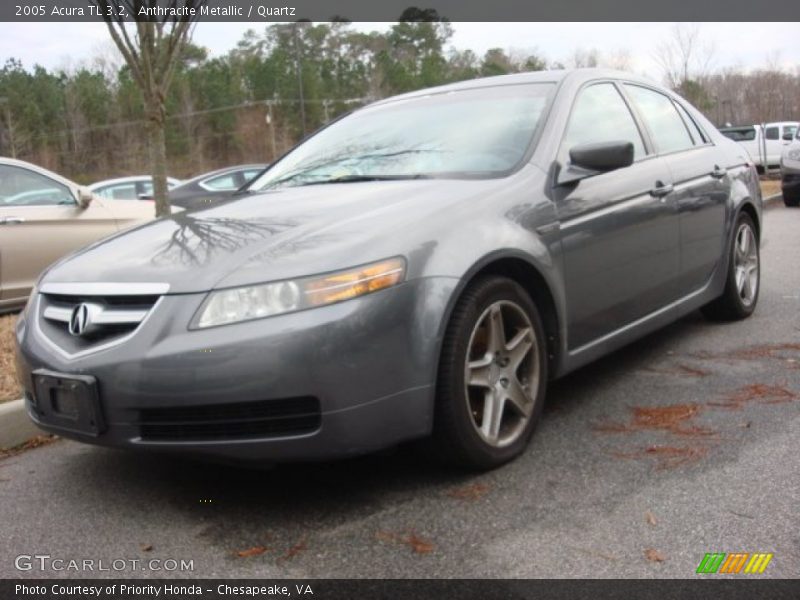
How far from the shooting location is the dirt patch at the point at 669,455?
10.0 ft

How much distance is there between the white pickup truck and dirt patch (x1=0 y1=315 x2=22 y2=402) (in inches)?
791

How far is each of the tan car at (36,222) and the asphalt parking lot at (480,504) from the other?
2720mm

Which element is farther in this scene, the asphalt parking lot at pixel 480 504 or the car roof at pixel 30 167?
the car roof at pixel 30 167

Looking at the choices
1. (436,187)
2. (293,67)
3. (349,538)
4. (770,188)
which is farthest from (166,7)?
(293,67)

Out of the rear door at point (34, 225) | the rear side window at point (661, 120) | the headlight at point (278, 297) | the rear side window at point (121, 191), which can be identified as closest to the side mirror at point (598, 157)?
the rear side window at point (661, 120)

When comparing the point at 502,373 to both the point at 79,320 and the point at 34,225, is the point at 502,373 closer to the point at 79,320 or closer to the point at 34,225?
the point at 79,320

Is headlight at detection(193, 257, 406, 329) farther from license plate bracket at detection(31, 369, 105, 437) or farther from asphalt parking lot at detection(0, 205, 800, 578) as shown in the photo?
asphalt parking lot at detection(0, 205, 800, 578)

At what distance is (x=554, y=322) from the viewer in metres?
3.41

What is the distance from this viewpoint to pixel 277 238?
2879mm

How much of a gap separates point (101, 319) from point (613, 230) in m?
2.21

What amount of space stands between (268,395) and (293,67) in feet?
161

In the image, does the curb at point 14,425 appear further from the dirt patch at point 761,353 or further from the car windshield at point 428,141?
the dirt patch at point 761,353

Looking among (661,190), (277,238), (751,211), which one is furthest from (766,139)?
(277,238)

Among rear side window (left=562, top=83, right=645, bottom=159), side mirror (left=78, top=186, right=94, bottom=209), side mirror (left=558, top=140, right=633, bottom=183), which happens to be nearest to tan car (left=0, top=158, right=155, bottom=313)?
side mirror (left=78, top=186, right=94, bottom=209)
